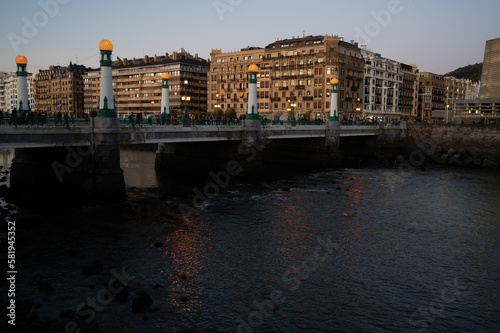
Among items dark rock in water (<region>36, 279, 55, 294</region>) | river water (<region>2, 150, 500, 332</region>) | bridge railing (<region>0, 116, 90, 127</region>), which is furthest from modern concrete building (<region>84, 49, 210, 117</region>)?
dark rock in water (<region>36, 279, 55, 294</region>)

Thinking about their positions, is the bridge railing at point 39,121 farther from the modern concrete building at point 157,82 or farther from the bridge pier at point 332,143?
the modern concrete building at point 157,82

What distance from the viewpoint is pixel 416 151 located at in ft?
236

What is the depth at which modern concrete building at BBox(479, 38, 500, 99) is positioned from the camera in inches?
3549

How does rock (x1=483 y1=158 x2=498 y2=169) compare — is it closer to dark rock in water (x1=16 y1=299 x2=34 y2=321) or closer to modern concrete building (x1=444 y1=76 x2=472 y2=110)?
dark rock in water (x1=16 y1=299 x2=34 y2=321)

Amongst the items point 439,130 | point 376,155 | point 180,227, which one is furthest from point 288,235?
point 439,130

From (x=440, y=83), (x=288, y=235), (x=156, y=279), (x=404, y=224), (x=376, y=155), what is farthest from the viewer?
(x=440, y=83)

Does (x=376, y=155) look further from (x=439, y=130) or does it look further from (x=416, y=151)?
(x=439, y=130)

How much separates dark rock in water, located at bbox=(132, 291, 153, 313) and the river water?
0.73 feet

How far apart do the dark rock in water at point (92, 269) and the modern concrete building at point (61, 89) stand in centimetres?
16640

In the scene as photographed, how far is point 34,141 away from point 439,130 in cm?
6315

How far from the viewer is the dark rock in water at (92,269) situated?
17.9 meters

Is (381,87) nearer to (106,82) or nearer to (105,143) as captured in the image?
(106,82)

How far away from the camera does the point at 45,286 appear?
16094 mm

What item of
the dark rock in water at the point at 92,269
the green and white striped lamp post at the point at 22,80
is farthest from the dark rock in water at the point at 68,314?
the green and white striped lamp post at the point at 22,80
